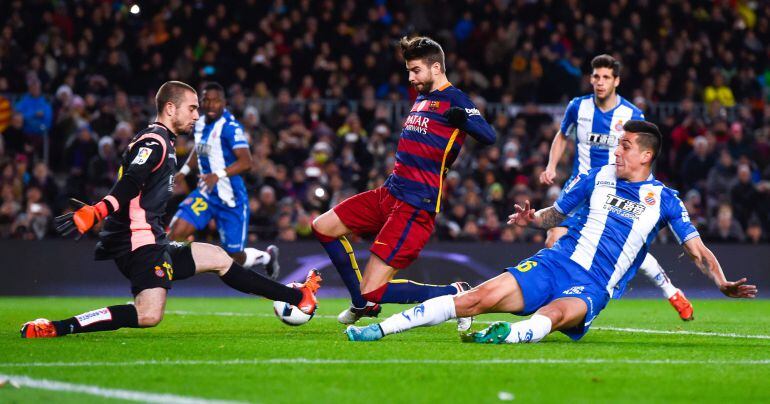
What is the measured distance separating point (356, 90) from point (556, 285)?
14058 mm

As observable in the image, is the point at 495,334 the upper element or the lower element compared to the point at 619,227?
lower

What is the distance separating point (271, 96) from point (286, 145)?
1930mm

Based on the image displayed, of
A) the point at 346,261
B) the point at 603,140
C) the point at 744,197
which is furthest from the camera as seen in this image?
the point at 744,197

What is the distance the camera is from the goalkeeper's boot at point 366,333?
26.2 ft

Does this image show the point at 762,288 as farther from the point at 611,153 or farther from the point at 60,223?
the point at 60,223

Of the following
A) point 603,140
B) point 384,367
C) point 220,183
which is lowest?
point 384,367

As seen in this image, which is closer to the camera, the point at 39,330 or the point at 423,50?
the point at 39,330

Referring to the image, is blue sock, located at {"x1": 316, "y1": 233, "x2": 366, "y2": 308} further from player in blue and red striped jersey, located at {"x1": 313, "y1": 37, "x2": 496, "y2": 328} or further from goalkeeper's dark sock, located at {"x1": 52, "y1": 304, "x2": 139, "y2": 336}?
goalkeeper's dark sock, located at {"x1": 52, "y1": 304, "x2": 139, "y2": 336}

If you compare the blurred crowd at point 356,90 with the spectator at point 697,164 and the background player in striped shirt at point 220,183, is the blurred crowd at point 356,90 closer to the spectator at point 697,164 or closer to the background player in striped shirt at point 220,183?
the spectator at point 697,164

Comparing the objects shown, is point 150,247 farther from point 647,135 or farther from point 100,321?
point 647,135

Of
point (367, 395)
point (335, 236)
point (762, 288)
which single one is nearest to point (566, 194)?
point (335, 236)

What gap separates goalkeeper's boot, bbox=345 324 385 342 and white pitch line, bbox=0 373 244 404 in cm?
262

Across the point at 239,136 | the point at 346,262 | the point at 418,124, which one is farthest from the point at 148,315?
the point at 239,136

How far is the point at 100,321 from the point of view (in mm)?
8211
